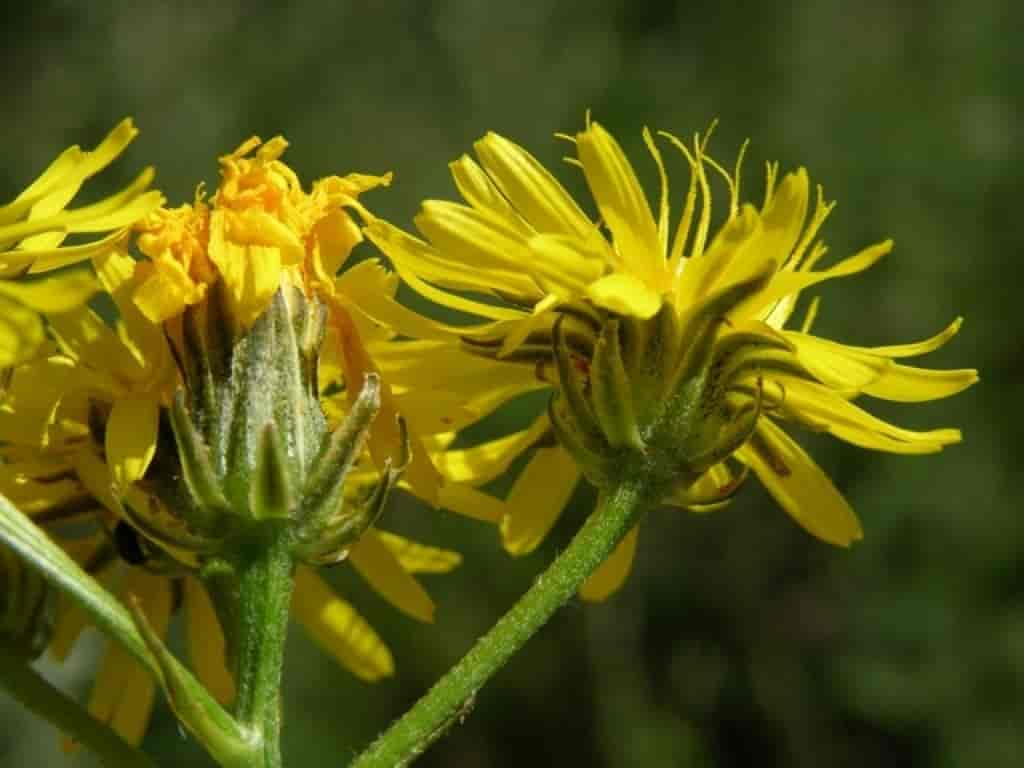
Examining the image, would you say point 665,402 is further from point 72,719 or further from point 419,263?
point 72,719

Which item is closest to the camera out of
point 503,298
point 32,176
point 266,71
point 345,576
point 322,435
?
point 322,435

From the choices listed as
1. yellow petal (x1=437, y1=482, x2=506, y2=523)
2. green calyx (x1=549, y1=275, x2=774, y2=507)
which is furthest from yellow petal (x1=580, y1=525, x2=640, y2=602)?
green calyx (x1=549, y1=275, x2=774, y2=507)

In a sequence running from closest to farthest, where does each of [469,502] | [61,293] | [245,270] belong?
[61,293] → [245,270] → [469,502]

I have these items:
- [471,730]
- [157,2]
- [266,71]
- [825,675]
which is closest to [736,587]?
[825,675]

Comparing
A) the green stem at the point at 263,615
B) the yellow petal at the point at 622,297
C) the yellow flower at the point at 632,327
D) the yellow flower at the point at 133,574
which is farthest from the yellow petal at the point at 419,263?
the yellow flower at the point at 133,574

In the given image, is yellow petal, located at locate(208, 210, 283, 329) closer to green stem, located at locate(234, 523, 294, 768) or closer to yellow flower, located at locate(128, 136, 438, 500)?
yellow flower, located at locate(128, 136, 438, 500)

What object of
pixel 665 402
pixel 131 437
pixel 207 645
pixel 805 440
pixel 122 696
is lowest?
pixel 805 440

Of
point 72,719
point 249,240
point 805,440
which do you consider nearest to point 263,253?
point 249,240

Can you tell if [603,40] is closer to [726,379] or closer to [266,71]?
[266,71]
